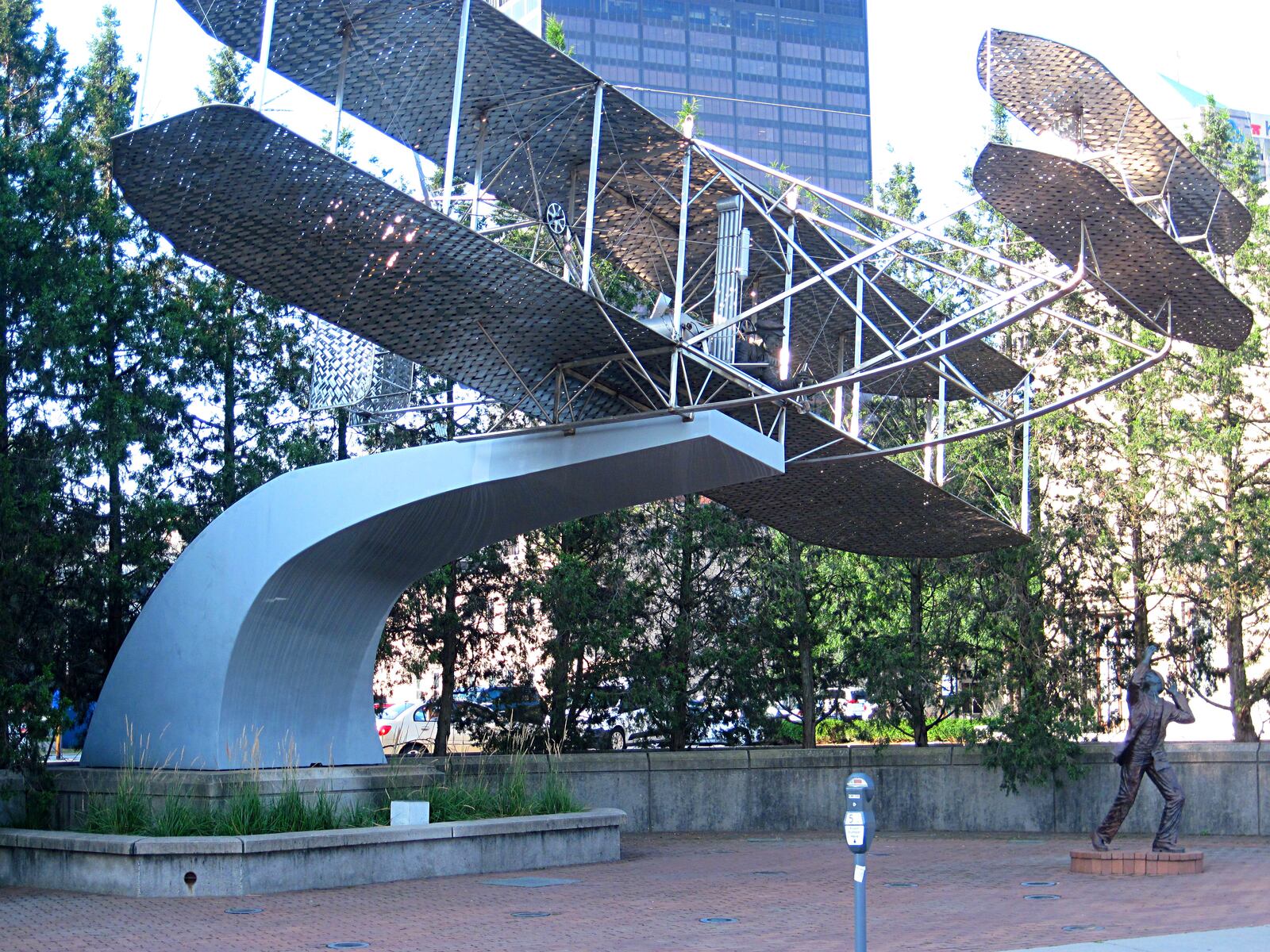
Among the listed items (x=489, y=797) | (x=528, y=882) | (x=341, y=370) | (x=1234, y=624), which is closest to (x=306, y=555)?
(x=341, y=370)

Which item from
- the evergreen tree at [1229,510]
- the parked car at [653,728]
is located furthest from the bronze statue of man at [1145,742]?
the parked car at [653,728]

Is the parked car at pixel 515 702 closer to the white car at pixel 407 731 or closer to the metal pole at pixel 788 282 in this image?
the white car at pixel 407 731

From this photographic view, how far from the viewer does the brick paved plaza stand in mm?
10172

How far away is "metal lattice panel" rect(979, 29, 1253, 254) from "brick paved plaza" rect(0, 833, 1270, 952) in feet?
24.6

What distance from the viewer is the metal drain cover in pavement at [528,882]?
13.6 m

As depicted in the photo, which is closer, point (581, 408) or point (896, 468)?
point (581, 408)

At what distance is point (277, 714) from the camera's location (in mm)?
16094

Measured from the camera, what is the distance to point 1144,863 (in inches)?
563

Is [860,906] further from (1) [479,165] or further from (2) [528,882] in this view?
(1) [479,165]

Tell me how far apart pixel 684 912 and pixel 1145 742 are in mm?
6445

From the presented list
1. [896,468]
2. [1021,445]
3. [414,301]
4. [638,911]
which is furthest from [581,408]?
[1021,445]

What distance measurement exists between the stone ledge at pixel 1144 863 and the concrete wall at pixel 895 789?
20.1 feet

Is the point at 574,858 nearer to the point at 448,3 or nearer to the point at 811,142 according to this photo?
the point at 448,3

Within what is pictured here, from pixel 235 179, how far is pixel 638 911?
732 cm
